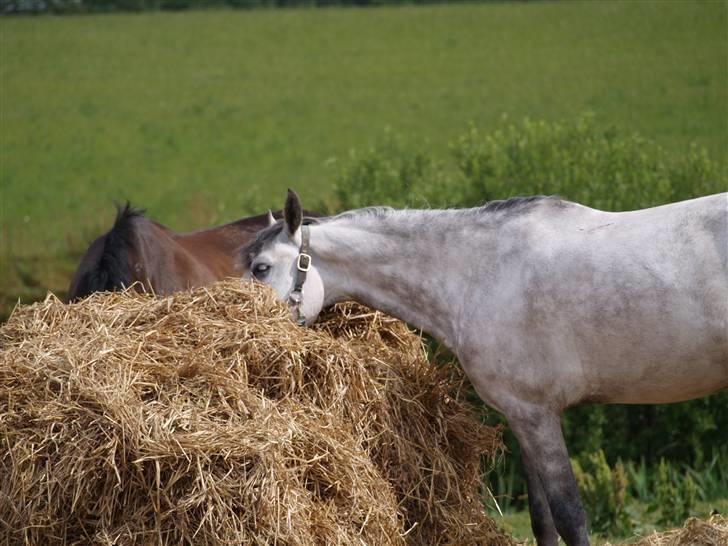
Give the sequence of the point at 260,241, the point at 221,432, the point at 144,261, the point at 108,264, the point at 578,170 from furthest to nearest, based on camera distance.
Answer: the point at 578,170 < the point at 144,261 < the point at 108,264 < the point at 260,241 < the point at 221,432

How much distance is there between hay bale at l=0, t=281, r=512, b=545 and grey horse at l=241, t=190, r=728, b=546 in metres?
0.32

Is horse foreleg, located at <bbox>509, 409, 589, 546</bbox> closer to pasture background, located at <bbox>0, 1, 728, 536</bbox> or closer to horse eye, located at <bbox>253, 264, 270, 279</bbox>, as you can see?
horse eye, located at <bbox>253, 264, 270, 279</bbox>

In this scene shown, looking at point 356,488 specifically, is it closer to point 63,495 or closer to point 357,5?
point 63,495

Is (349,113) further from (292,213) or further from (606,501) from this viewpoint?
(292,213)

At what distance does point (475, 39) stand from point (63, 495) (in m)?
20.8

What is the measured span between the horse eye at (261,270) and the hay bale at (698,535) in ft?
7.73

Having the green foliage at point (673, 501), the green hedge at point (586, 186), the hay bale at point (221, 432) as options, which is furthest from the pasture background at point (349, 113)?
the hay bale at point (221, 432)

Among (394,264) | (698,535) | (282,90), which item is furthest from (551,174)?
(282,90)

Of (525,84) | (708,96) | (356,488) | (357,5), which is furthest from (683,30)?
(357,5)

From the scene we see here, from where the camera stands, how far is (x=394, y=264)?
452 centimetres

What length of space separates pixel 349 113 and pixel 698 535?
17687 millimetres

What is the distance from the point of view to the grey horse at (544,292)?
12.8 feet

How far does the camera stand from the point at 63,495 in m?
3.49

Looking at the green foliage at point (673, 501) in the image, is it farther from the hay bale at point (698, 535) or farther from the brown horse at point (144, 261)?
the brown horse at point (144, 261)
